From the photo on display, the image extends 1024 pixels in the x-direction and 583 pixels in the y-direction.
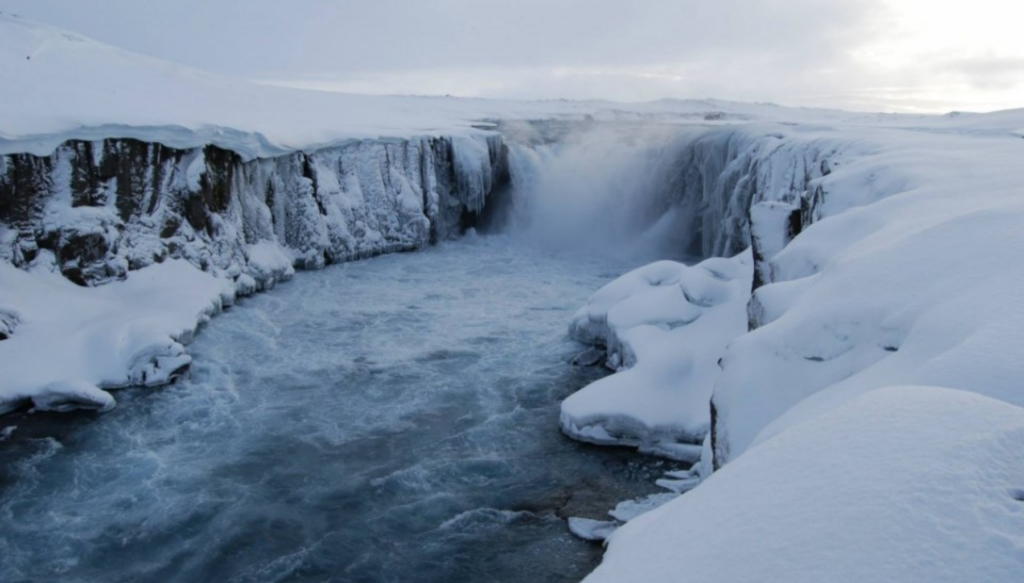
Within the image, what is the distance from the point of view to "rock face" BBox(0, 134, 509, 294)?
446 inches

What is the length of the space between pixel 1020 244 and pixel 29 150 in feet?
38.7

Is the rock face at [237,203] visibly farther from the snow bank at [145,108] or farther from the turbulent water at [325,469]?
the turbulent water at [325,469]

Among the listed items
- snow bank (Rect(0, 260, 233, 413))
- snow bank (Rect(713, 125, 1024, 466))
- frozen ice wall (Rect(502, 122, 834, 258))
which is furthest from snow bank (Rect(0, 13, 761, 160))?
snow bank (Rect(713, 125, 1024, 466))

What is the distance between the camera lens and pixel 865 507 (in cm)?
231

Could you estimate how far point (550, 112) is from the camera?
117ft

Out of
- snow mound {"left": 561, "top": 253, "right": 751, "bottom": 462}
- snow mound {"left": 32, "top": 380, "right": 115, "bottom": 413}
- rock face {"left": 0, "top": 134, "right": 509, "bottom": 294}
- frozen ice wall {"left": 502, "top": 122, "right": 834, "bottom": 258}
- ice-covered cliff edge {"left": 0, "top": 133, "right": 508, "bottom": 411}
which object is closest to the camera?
snow mound {"left": 561, "top": 253, "right": 751, "bottom": 462}

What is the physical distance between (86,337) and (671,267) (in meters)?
7.64

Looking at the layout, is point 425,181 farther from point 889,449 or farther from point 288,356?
point 889,449

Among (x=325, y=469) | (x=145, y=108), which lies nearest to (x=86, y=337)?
(x=325, y=469)

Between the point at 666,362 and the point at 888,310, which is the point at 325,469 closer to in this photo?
the point at 666,362

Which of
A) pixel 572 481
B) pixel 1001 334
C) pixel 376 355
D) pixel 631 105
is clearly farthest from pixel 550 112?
pixel 1001 334

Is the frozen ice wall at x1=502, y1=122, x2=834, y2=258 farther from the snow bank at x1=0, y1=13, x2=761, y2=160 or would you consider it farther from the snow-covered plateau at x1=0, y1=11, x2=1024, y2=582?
the snow bank at x1=0, y1=13, x2=761, y2=160

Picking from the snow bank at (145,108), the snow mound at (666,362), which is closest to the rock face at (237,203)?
the snow bank at (145,108)

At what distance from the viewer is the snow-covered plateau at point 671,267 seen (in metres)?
2.45
